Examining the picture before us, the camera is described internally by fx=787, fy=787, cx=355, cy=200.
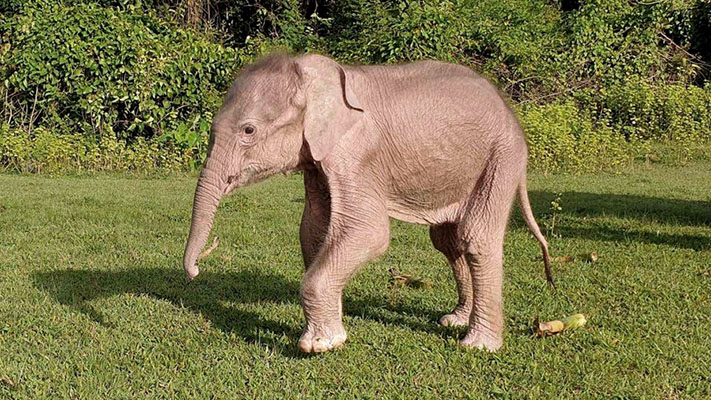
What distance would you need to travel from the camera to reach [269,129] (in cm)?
394

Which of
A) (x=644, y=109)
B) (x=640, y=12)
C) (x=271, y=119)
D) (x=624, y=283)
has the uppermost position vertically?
(x=271, y=119)

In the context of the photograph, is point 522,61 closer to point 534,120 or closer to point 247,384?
point 534,120

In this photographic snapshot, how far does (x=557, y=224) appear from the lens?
8.21 m

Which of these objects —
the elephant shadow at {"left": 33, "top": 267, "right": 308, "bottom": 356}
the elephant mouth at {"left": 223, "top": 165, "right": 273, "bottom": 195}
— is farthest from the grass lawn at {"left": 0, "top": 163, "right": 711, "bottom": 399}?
the elephant mouth at {"left": 223, "top": 165, "right": 273, "bottom": 195}

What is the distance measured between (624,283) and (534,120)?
313 inches

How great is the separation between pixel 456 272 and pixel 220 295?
1.72 meters

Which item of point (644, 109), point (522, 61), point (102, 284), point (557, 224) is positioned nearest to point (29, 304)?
point (102, 284)

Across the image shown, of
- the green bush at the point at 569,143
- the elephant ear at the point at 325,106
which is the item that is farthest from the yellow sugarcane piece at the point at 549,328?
the green bush at the point at 569,143

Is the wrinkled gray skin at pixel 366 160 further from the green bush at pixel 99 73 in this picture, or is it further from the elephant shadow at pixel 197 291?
the green bush at pixel 99 73

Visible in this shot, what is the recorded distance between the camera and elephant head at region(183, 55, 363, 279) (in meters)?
3.94

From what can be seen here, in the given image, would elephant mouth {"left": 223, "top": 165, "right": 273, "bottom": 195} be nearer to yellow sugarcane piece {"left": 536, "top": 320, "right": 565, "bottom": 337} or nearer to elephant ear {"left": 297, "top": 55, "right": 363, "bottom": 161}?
elephant ear {"left": 297, "top": 55, "right": 363, "bottom": 161}

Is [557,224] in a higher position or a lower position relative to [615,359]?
lower

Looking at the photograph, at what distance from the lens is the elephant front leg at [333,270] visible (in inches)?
158

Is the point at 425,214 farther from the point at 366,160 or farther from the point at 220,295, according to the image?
the point at 220,295
